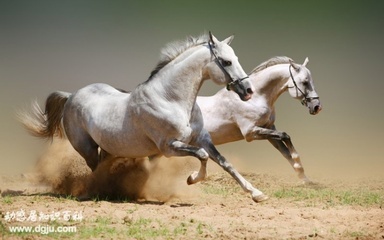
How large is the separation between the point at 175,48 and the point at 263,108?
6.24 feet

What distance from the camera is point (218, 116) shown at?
7934 mm

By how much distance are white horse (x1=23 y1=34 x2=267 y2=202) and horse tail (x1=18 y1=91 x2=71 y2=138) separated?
0.69 metres

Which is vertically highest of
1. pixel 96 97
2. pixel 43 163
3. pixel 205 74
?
pixel 205 74

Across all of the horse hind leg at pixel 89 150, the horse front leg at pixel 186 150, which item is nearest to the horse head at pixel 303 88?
the horse front leg at pixel 186 150

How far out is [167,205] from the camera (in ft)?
19.8

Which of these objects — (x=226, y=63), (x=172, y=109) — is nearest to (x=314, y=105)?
(x=226, y=63)

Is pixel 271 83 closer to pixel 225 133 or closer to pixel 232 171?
pixel 225 133

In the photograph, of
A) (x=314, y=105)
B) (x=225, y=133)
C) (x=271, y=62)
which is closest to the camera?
(x=314, y=105)

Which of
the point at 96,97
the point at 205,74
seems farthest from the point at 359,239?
the point at 96,97

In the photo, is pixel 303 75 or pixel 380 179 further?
pixel 380 179

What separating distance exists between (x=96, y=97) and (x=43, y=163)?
1.30 m

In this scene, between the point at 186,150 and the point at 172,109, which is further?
the point at 172,109

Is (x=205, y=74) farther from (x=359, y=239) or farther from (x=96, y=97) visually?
(x=359, y=239)

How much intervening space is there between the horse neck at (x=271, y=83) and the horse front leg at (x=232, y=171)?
6.02 feet
